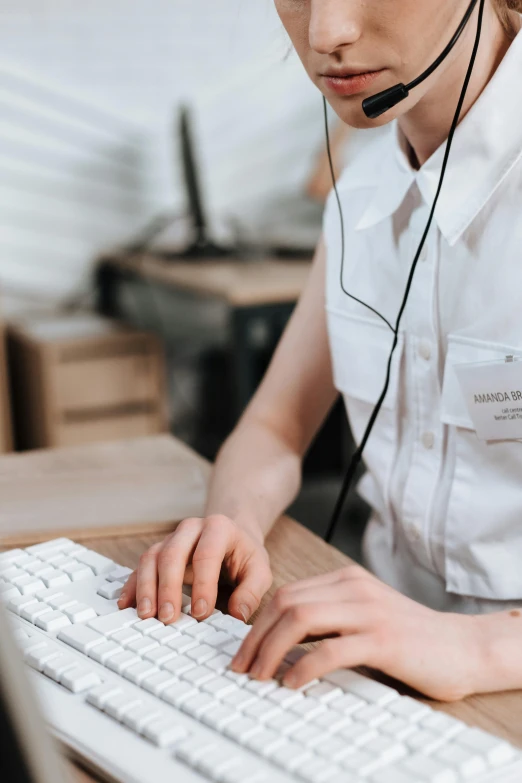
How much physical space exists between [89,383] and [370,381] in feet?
6.07

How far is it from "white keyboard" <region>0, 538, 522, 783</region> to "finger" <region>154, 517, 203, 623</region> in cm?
1

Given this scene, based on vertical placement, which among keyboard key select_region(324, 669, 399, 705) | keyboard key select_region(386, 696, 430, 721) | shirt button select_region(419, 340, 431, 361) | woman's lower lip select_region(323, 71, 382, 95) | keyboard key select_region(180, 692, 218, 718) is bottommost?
keyboard key select_region(386, 696, 430, 721)

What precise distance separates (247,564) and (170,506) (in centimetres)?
22

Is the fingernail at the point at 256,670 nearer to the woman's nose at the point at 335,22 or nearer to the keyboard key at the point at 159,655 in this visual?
the keyboard key at the point at 159,655

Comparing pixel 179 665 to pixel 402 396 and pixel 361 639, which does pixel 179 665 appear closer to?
pixel 361 639

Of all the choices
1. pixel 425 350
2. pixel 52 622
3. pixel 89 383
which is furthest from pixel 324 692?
pixel 89 383

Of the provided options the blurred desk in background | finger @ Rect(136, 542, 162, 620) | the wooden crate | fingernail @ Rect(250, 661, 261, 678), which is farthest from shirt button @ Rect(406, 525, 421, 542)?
the wooden crate

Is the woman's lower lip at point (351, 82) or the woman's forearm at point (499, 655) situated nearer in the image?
the woman's forearm at point (499, 655)

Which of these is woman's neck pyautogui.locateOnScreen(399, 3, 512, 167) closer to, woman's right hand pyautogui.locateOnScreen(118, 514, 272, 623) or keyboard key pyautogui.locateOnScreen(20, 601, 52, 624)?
woman's right hand pyautogui.locateOnScreen(118, 514, 272, 623)

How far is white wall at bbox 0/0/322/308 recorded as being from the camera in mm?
3174

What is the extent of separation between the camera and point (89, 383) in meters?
2.84

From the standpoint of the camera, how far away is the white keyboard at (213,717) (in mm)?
525

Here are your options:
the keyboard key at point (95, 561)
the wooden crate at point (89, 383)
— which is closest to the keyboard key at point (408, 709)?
the keyboard key at point (95, 561)

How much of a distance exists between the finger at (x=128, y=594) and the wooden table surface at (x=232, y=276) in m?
1.70
